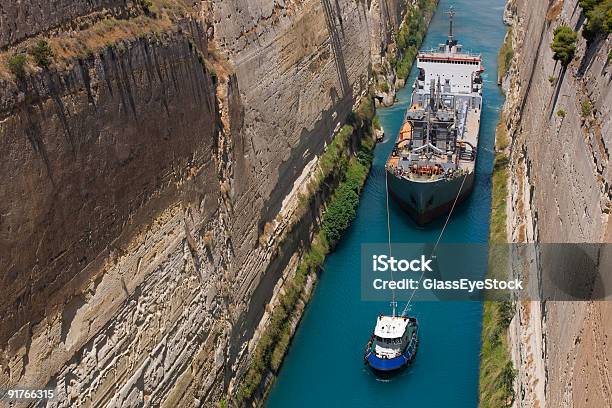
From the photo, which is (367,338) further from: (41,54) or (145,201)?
(41,54)

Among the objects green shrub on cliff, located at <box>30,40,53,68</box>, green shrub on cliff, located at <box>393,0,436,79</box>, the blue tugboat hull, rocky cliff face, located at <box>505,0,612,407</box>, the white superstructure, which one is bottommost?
green shrub on cliff, located at <box>393,0,436,79</box>

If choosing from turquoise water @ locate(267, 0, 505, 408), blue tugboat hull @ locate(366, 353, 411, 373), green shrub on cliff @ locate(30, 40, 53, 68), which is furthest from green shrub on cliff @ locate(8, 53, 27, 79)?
blue tugboat hull @ locate(366, 353, 411, 373)

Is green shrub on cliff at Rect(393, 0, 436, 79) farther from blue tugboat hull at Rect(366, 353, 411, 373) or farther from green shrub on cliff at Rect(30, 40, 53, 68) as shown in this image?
green shrub on cliff at Rect(30, 40, 53, 68)

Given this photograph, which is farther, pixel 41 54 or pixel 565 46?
pixel 565 46

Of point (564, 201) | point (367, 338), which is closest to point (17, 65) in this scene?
point (564, 201)

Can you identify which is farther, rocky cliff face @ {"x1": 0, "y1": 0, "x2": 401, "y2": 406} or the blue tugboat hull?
the blue tugboat hull

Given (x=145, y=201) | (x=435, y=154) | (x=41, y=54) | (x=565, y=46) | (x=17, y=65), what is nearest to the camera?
(x=17, y=65)
